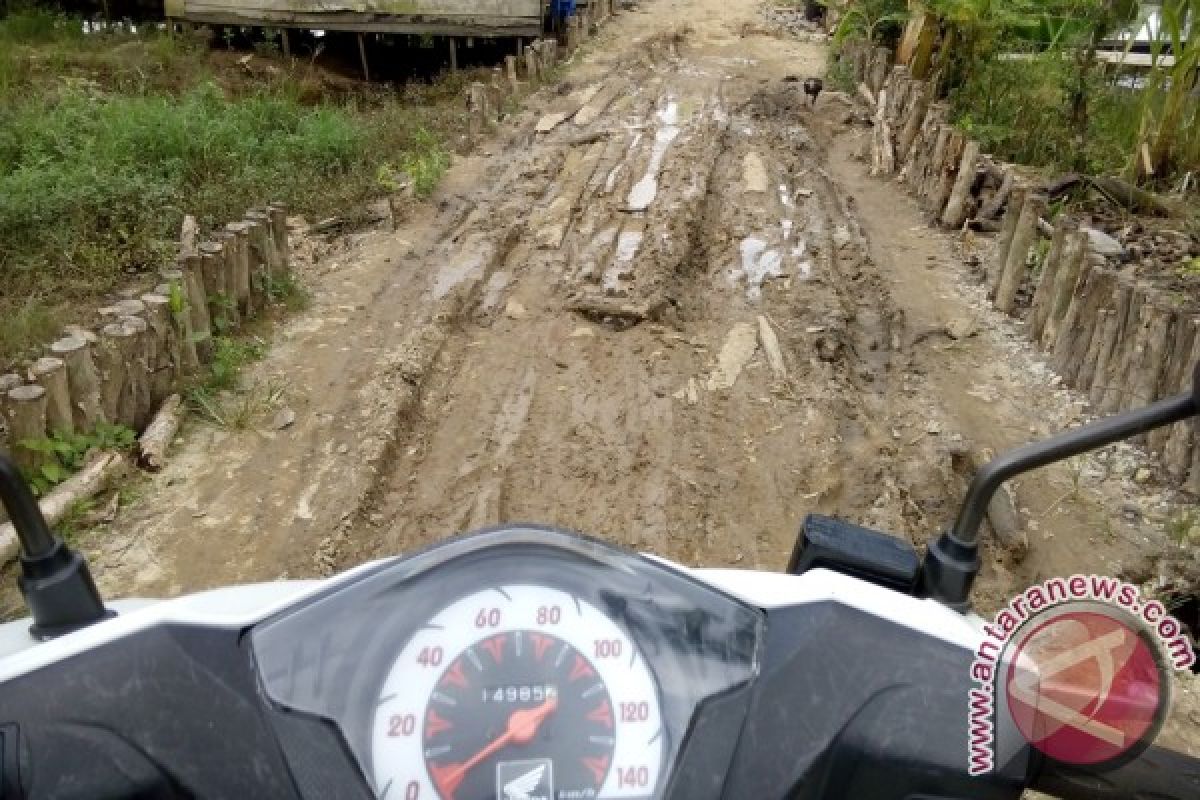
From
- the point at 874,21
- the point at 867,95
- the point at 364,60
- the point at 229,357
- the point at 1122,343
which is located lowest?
the point at 229,357

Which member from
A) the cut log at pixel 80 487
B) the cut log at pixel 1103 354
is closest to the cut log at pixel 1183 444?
the cut log at pixel 1103 354

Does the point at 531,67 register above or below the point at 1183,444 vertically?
above

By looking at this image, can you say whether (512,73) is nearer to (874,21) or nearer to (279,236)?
(874,21)

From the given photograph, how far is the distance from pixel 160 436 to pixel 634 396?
2401mm

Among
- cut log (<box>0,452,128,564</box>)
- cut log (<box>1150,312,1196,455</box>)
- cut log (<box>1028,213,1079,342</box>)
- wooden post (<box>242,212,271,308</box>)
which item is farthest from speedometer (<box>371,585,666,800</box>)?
cut log (<box>1028,213,1079,342</box>)

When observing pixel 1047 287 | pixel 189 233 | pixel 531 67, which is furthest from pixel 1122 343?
pixel 531 67

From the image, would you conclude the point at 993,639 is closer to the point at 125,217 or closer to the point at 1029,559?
the point at 1029,559

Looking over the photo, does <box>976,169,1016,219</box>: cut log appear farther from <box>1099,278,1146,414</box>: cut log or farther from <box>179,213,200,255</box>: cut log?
<box>179,213,200,255</box>: cut log

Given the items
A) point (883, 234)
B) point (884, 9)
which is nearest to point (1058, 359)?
point (883, 234)

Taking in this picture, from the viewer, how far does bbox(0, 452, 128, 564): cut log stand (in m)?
3.94

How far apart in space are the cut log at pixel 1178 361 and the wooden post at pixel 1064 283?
0.93 meters

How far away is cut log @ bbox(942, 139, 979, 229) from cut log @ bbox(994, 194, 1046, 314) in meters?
1.20

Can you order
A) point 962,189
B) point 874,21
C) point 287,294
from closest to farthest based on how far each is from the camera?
point 287,294
point 962,189
point 874,21

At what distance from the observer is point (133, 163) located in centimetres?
718
